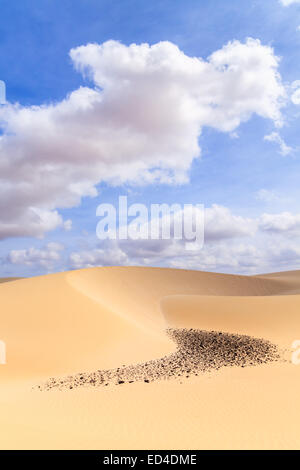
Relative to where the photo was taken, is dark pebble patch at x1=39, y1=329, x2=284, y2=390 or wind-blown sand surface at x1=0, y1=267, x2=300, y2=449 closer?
wind-blown sand surface at x1=0, y1=267, x2=300, y2=449

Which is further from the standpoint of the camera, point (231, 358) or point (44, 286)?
point (44, 286)

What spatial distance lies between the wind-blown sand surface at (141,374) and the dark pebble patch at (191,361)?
2.6 inches

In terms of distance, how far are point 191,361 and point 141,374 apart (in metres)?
2.06

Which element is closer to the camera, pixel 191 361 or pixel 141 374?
pixel 141 374

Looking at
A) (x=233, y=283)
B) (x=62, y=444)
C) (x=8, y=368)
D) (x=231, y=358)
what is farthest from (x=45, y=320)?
(x=233, y=283)

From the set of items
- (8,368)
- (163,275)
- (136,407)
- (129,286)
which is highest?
(163,275)

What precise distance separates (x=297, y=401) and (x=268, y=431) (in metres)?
1.79

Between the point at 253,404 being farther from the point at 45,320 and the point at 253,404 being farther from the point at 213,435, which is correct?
the point at 45,320

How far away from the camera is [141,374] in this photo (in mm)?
9414

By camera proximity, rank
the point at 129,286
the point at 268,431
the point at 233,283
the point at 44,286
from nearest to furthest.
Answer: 1. the point at 268,431
2. the point at 44,286
3. the point at 129,286
4. the point at 233,283

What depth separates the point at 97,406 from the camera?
7277 millimetres

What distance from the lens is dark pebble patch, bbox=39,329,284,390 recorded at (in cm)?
916

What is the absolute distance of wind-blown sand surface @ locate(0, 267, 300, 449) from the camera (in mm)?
5879

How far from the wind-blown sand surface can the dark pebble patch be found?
0.07 meters
